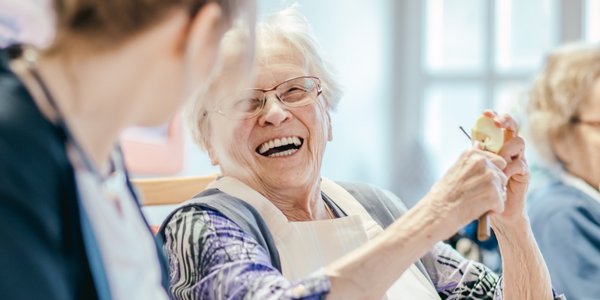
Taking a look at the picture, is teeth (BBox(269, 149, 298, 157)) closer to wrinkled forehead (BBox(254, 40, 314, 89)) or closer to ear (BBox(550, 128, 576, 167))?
wrinkled forehead (BBox(254, 40, 314, 89))

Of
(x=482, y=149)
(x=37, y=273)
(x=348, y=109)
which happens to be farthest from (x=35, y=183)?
(x=348, y=109)

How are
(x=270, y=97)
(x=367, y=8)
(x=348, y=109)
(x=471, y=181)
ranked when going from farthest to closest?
(x=367, y=8)
(x=348, y=109)
(x=270, y=97)
(x=471, y=181)

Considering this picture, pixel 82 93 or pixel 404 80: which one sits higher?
pixel 82 93

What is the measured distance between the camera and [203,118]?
1.49 metres

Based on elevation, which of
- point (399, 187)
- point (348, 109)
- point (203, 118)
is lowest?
point (399, 187)

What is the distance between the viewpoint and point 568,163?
220 cm

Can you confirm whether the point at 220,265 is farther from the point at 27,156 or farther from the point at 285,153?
the point at 27,156

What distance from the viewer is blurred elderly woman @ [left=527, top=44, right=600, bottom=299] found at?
6.41 ft

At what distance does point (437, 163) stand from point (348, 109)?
0.67 meters

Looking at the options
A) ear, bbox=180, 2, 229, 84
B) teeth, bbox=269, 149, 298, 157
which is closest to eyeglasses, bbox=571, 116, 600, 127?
teeth, bbox=269, 149, 298, 157

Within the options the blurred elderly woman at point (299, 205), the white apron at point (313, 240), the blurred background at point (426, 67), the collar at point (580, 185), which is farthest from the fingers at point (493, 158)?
the blurred background at point (426, 67)

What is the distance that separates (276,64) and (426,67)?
310 centimetres

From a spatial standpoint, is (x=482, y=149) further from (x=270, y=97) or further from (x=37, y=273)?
(x=37, y=273)

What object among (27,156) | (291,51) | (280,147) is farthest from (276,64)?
(27,156)
